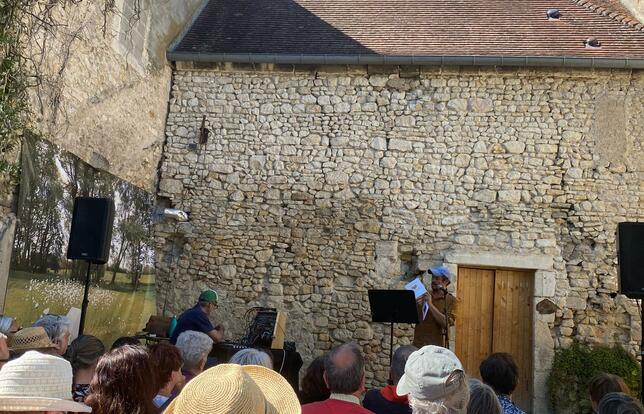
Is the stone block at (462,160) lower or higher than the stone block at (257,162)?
higher

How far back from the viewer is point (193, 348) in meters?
3.75

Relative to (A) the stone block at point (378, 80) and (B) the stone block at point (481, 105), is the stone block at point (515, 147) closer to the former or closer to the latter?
(B) the stone block at point (481, 105)

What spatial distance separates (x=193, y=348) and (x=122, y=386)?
1.30 metres

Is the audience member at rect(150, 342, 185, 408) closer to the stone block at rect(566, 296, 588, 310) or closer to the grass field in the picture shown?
the grass field

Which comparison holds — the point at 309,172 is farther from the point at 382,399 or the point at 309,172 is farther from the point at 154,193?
the point at 382,399

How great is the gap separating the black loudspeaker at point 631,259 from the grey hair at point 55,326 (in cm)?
435

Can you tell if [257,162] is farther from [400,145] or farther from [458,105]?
[458,105]

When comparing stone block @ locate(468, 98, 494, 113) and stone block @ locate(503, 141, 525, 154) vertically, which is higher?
stone block @ locate(468, 98, 494, 113)

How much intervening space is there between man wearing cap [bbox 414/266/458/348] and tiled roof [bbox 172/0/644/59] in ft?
10.7

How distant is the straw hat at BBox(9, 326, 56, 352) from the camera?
3482 millimetres

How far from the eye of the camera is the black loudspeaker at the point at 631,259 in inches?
204

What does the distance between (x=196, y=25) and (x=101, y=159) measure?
3.30 metres

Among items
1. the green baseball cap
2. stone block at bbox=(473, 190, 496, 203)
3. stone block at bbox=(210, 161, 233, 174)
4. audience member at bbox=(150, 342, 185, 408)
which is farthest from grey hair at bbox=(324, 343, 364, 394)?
stone block at bbox=(210, 161, 233, 174)

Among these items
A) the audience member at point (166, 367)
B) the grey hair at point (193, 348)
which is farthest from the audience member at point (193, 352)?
the audience member at point (166, 367)
